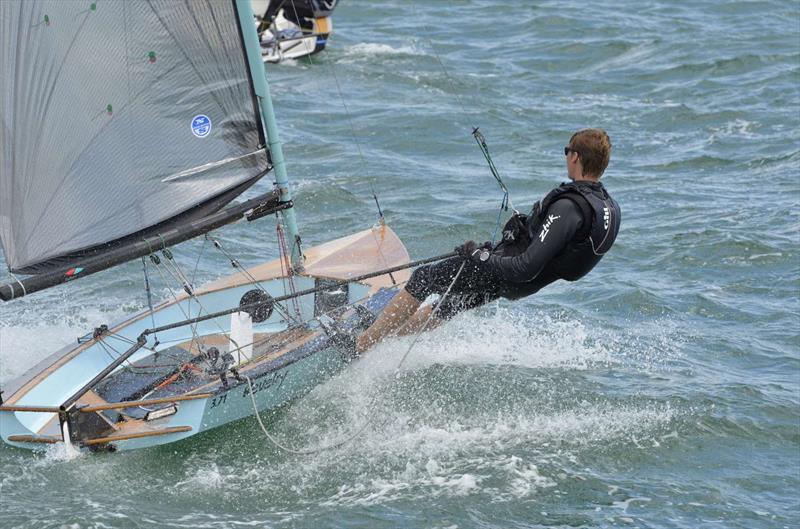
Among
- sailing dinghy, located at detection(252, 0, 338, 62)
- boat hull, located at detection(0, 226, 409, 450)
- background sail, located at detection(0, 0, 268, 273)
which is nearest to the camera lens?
boat hull, located at detection(0, 226, 409, 450)

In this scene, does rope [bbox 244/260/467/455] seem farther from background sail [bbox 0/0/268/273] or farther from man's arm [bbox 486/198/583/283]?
background sail [bbox 0/0/268/273]

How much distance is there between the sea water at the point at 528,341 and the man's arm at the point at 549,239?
1195 mm

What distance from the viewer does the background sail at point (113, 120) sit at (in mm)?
6713

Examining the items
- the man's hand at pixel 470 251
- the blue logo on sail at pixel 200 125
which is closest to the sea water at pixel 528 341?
the man's hand at pixel 470 251

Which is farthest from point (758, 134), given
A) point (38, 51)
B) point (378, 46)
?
point (38, 51)

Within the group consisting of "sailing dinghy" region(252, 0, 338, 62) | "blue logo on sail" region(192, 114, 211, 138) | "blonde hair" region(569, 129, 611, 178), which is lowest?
"blonde hair" region(569, 129, 611, 178)

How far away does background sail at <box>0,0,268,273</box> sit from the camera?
6713 millimetres

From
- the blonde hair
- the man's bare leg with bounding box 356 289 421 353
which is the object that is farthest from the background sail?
the blonde hair

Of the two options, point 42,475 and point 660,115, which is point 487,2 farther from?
point 42,475

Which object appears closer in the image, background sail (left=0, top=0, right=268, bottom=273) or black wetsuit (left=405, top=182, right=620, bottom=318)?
black wetsuit (left=405, top=182, right=620, bottom=318)

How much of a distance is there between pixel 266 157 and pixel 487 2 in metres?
15.8

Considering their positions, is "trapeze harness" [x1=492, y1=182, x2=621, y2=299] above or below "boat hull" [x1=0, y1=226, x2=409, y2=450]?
above

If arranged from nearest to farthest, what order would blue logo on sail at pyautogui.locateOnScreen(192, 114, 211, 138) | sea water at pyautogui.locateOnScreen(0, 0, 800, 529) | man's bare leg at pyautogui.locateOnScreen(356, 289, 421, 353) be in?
sea water at pyautogui.locateOnScreen(0, 0, 800, 529) < man's bare leg at pyautogui.locateOnScreen(356, 289, 421, 353) < blue logo on sail at pyautogui.locateOnScreen(192, 114, 211, 138)

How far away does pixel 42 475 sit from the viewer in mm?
6578
